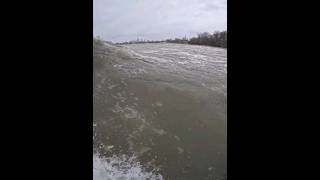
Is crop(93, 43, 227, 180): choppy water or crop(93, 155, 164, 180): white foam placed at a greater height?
crop(93, 43, 227, 180): choppy water

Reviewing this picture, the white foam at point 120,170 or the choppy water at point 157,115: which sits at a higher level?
the choppy water at point 157,115

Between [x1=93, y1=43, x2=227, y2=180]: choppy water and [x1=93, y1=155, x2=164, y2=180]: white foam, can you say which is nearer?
[x1=93, y1=155, x2=164, y2=180]: white foam

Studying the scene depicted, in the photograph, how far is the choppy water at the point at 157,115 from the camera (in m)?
3.87

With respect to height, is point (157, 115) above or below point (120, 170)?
above

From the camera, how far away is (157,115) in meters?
4.56

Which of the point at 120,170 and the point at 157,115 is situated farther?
the point at 157,115

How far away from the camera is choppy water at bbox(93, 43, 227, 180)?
387 centimetres

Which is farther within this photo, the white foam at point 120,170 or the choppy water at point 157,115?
the choppy water at point 157,115
